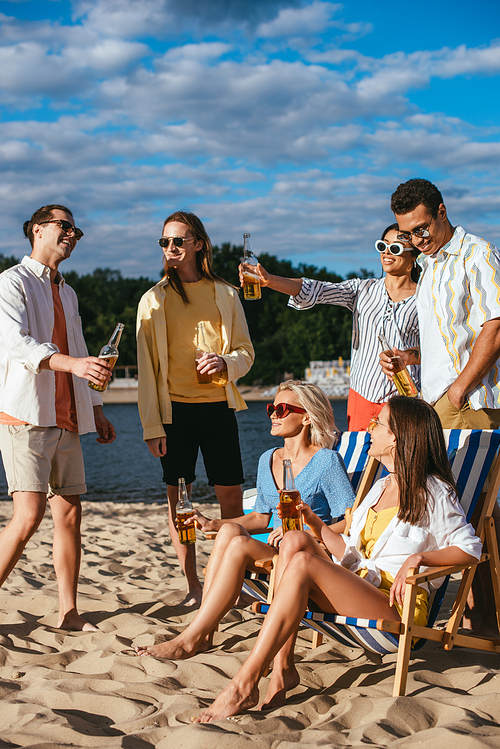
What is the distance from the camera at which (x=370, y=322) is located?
411 cm

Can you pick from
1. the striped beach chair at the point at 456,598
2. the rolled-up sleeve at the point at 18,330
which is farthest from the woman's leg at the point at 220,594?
the rolled-up sleeve at the point at 18,330

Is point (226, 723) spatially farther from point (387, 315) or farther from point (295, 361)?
point (295, 361)

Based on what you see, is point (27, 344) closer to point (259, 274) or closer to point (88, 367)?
point (88, 367)

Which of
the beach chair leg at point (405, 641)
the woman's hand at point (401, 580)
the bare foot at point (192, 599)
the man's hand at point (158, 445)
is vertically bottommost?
the bare foot at point (192, 599)

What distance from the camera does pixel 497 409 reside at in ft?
11.4

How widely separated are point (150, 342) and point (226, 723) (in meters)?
2.26

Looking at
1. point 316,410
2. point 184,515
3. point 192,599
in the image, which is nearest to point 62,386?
point 184,515

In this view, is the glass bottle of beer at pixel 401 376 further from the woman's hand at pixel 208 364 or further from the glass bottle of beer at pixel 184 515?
the glass bottle of beer at pixel 184 515

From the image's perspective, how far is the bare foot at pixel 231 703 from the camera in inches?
94.3

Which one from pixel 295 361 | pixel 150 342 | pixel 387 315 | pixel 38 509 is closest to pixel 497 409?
pixel 387 315

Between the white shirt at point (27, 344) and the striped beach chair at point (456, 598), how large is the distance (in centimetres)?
145

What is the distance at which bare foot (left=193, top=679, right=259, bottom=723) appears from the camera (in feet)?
7.86

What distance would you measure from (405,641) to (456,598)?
54 cm

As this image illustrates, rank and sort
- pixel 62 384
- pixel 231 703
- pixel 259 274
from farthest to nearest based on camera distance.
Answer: pixel 259 274, pixel 62 384, pixel 231 703
